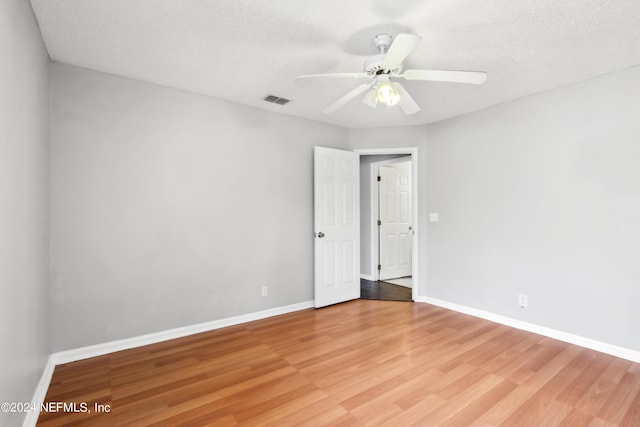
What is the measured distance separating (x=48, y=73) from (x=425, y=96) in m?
3.39

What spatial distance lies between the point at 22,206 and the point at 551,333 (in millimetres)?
4351

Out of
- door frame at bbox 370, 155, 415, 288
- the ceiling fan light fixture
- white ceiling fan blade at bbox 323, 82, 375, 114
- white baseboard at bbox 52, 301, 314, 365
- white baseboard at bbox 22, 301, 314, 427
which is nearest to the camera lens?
white baseboard at bbox 22, 301, 314, 427

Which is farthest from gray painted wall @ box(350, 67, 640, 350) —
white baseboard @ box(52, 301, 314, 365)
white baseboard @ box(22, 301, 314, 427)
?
white baseboard @ box(22, 301, 314, 427)

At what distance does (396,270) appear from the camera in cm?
577

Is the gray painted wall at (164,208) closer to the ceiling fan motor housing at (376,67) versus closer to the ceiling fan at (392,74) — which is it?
the ceiling fan at (392,74)

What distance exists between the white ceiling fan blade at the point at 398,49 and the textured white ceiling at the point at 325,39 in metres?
0.28

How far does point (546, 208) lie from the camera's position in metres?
3.09

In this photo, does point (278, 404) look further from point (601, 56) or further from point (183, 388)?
point (601, 56)

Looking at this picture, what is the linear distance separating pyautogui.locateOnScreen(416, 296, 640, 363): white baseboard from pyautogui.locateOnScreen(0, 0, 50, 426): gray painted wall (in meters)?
4.02

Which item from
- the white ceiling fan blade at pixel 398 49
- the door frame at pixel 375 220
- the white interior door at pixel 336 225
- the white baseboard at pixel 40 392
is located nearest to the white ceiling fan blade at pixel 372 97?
the white ceiling fan blade at pixel 398 49

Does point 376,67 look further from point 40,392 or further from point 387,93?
point 40,392

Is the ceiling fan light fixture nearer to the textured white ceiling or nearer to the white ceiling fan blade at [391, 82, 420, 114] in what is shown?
the white ceiling fan blade at [391, 82, 420, 114]

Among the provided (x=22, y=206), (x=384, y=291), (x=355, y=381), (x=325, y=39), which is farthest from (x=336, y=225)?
(x=22, y=206)

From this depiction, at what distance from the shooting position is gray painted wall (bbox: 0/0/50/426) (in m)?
1.40
